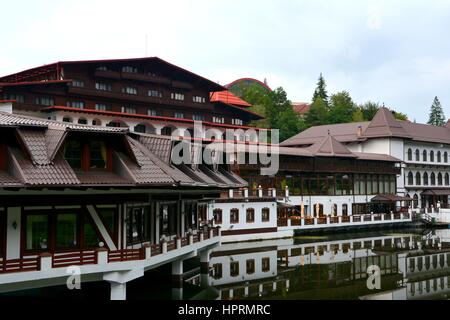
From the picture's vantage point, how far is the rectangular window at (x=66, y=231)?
1702 centimetres

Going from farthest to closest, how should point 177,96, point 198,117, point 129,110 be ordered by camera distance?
point 198,117 → point 177,96 → point 129,110

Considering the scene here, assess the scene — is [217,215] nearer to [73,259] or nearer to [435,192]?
[73,259]

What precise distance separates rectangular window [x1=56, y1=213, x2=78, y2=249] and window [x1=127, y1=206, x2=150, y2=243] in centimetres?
234

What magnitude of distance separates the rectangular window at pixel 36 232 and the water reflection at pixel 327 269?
805cm

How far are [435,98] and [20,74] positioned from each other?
3868 inches

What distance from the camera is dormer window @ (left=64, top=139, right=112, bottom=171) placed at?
17219mm

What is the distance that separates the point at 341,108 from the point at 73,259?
81544 millimetres

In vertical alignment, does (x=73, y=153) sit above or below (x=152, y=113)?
below

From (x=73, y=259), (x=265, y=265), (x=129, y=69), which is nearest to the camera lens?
(x=73, y=259)

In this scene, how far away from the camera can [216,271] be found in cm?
2720

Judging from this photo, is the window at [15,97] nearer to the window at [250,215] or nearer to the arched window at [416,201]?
the window at [250,215]

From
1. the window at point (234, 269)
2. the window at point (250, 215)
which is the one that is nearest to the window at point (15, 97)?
the window at point (250, 215)

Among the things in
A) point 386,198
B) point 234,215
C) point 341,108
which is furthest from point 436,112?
point 234,215
